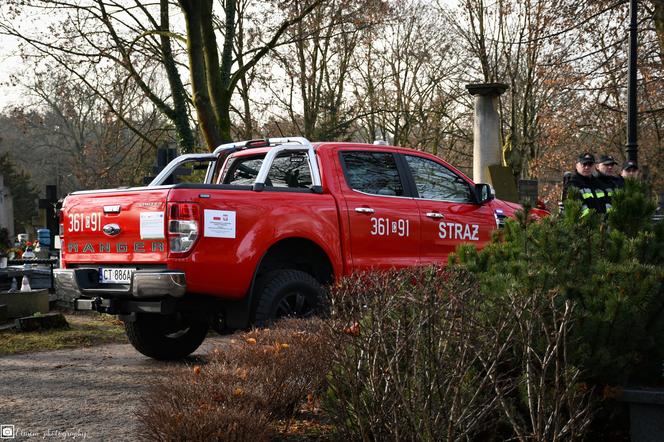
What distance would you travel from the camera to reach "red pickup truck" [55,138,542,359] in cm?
697

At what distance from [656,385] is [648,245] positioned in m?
0.88

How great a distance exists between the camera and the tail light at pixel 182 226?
6.87 meters

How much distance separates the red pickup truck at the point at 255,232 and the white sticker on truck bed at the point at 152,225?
0.5 inches

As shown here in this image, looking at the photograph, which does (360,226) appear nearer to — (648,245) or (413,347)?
(648,245)

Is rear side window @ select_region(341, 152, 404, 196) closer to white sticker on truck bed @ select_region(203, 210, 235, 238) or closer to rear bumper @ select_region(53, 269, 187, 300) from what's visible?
white sticker on truck bed @ select_region(203, 210, 235, 238)

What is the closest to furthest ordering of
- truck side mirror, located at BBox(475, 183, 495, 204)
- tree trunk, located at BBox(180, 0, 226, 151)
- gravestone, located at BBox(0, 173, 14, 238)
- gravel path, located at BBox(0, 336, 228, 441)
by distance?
gravel path, located at BBox(0, 336, 228, 441) → truck side mirror, located at BBox(475, 183, 495, 204) → tree trunk, located at BBox(180, 0, 226, 151) → gravestone, located at BBox(0, 173, 14, 238)

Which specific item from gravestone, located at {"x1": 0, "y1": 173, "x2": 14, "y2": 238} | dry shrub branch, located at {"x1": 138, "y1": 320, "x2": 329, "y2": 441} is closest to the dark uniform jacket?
dry shrub branch, located at {"x1": 138, "y1": 320, "x2": 329, "y2": 441}

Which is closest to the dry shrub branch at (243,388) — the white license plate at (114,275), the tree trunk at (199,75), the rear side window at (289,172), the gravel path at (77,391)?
the gravel path at (77,391)

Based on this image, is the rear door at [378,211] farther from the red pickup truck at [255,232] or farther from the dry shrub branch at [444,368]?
the dry shrub branch at [444,368]


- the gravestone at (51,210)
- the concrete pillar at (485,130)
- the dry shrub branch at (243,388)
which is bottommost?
the dry shrub branch at (243,388)

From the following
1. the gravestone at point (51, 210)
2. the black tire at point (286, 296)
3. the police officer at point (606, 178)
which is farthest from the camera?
the gravestone at point (51, 210)

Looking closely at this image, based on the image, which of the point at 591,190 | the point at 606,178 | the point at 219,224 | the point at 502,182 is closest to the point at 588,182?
the point at 591,190

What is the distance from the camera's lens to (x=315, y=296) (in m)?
7.54

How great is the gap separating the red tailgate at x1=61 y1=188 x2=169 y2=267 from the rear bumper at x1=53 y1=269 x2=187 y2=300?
0.59 ft
